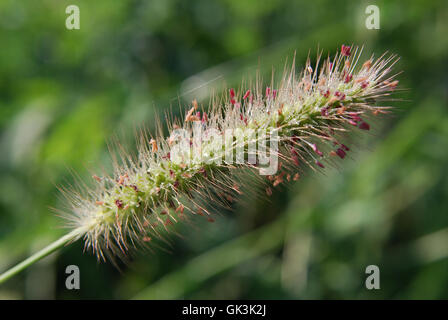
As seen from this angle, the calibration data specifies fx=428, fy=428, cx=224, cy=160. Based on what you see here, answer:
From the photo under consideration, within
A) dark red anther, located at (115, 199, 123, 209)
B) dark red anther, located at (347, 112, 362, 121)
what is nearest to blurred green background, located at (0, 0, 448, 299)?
dark red anther, located at (115, 199, 123, 209)

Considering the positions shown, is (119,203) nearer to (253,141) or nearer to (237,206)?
(253,141)

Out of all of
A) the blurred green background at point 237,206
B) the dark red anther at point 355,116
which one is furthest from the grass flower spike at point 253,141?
the blurred green background at point 237,206

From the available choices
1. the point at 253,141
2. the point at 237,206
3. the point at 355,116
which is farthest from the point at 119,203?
the point at 237,206

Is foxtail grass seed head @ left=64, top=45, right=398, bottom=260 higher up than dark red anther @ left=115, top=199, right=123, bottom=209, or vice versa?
foxtail grass seed head @ left=64, top=45, right=398, bottom=260

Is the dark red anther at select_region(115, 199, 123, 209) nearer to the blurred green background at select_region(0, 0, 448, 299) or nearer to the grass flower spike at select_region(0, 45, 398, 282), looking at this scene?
the grass flower spike at select_region(0, 45, 398, 282)

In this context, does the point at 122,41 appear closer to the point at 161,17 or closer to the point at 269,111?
the point at 161,17

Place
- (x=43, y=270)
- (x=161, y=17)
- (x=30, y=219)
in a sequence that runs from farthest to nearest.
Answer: (x=161, y=17), (x=43, y=270), (x=30, y=219)

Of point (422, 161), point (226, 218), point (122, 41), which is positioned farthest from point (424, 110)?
point (122, 41)

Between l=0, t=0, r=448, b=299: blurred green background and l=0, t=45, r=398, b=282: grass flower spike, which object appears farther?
l=0, t=0, r=448, b=299: blurred green background
